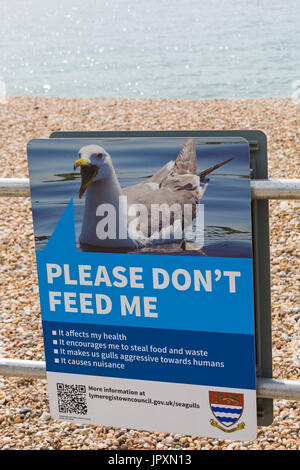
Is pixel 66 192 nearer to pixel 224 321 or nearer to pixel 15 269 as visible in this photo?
pixel 224 321

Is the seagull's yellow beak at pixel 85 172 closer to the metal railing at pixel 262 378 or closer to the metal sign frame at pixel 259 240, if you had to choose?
the metal sign frame at pixel 259 240

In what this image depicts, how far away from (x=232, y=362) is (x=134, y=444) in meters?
1.36

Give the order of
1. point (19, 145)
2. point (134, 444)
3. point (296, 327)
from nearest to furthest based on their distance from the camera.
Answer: point (134, 444), point (296, 327), point (19, 145)

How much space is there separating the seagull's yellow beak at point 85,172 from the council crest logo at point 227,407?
2.70ft

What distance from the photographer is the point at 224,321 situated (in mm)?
2061

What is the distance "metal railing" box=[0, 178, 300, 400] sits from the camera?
6.40ft

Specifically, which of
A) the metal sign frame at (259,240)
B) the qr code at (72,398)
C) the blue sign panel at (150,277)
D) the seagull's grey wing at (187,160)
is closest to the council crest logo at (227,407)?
the blue sign panel at (150,277)

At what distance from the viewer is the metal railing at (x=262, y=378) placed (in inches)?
76.8

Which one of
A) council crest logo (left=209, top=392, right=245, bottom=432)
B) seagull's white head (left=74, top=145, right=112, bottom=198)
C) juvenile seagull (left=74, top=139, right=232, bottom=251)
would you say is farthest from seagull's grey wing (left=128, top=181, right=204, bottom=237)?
council crest logo (left=209, top=392, right=245, bottom=432)

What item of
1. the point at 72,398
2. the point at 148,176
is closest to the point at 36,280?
the point at 72,398

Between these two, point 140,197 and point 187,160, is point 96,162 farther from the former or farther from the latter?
point 187,160

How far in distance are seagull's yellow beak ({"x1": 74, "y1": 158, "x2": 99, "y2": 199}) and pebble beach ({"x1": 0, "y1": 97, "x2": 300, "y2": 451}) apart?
161cm

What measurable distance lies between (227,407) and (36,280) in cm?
385

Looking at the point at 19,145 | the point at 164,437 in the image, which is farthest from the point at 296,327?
the point at 19,145
